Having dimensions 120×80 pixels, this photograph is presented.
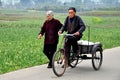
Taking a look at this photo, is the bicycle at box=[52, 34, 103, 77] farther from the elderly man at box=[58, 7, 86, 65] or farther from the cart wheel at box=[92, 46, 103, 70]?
the elderly man at box=[58, 7, 86, 65]

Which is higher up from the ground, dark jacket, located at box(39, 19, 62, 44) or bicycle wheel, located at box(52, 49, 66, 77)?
dark jacket, located at box(39, 19, 62, 44)

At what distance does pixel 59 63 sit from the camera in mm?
11391

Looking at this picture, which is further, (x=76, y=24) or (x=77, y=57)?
(x=77, y=57)

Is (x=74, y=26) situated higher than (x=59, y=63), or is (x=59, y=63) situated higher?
(x=74, y=26)

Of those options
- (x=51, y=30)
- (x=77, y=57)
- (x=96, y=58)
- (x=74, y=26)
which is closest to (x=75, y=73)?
(x=77, y=57)

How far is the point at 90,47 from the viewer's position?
12492 millimetres

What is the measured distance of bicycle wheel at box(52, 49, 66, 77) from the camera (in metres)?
11.1

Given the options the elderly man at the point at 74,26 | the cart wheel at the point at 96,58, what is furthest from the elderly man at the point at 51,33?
the cart wheel at the point at 96,58

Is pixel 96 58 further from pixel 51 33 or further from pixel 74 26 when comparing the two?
pixel 51 33

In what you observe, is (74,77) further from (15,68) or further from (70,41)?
(15,68)

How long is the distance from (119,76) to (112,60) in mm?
3657

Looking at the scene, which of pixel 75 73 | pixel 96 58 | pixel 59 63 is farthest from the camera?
pixel 96 58

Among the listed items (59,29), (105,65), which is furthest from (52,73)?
(105,65)

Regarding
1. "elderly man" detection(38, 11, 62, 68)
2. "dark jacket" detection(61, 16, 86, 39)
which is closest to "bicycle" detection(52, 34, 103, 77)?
"dark jacket" detection(61, 16, 86, 39)
